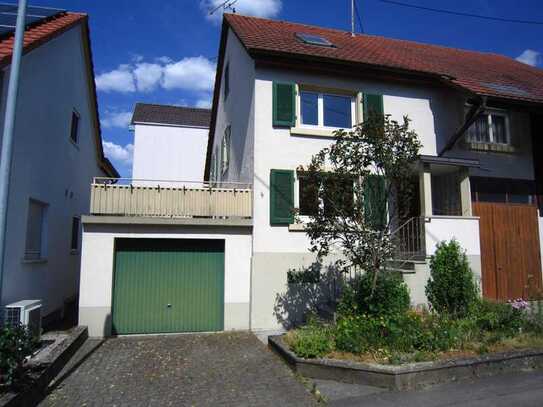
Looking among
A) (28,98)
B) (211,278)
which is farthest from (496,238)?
(28,98)

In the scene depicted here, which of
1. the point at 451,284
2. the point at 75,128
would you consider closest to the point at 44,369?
the point at 451,284

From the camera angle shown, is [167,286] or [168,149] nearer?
[167,286]

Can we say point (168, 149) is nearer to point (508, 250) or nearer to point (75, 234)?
point (75, 234)

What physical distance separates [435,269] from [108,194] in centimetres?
784

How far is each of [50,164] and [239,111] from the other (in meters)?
5.50

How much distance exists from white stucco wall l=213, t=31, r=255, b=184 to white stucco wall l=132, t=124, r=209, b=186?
12.0 m

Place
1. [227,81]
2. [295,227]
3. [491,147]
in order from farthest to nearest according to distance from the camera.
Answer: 1. [227,81]
2. [491,147]
3. [295,227]

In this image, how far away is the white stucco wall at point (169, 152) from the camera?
26812 millimetres

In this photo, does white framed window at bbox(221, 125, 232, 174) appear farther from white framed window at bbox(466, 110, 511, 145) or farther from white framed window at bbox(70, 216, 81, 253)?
white framed window at bbox(466, 110, 511, 145)

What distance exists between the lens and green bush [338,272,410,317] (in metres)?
7.79

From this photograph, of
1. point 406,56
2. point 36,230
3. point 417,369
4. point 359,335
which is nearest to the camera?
point 417,369

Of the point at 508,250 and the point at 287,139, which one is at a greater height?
the point at 287,139

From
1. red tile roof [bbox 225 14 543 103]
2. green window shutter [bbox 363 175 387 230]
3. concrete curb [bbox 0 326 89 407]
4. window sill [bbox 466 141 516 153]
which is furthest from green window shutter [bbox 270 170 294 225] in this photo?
window sill [bbox 466 141 516 153]

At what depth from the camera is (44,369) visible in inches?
234
